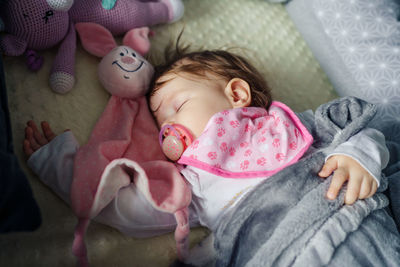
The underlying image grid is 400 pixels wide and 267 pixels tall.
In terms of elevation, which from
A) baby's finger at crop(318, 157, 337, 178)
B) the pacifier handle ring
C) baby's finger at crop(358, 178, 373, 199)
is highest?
baby's finger at crop(358, 178, 373, 199)

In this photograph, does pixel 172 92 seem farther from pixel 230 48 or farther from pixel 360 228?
pixel 360 228

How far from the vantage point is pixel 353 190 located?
0.71 m

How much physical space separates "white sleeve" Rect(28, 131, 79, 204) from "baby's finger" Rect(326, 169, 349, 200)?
1.81 feet

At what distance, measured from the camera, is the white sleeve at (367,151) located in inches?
28.6

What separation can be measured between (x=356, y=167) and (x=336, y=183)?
59mm

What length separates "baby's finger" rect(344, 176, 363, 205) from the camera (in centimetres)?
71

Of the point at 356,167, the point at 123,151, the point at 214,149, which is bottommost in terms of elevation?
the point at 123,151

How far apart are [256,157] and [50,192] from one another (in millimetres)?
471

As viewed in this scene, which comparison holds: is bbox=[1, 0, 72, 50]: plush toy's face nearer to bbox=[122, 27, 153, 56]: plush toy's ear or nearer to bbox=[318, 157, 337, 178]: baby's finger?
bbox=[122, 27, 153, 56]: plush toy's ear

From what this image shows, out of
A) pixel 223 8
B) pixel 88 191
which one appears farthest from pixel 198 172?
pixel 223 8

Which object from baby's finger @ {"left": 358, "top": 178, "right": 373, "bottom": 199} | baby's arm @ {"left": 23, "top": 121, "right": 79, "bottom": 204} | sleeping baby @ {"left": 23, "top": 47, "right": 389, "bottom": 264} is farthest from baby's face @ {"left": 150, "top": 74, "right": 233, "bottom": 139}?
baby's finger @ {"left": 358, "top": 178, "right": 373, "bottom": 199}

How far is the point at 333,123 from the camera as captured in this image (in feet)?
2.74

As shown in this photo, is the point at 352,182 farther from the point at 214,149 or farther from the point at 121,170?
the point at 121,170

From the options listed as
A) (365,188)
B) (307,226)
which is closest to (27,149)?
(307,226)
